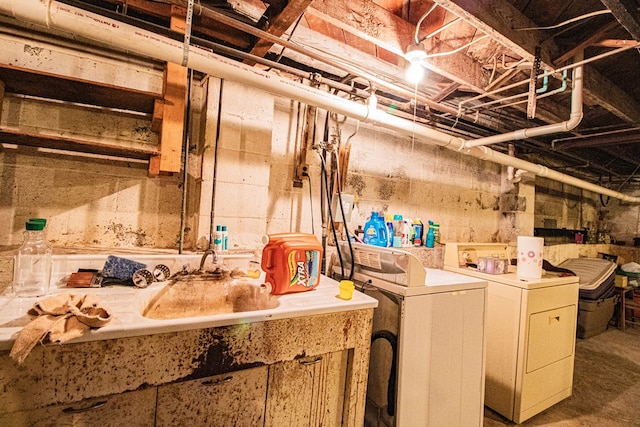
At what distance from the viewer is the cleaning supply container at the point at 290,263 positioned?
1.46m

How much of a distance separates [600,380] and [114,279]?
4197mm

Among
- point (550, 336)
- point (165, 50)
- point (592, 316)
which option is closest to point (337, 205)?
point (165, 50)

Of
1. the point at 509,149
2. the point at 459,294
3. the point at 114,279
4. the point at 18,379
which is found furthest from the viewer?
the point at 509,149

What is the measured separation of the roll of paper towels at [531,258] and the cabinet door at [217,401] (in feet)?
7.00

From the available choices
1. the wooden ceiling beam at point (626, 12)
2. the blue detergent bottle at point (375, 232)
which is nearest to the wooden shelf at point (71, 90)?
the blue detergent bottle at point (375, 232)

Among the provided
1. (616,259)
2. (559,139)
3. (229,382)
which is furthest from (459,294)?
(616,259)

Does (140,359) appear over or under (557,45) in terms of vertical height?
under

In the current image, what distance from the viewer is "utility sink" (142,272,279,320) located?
57.6 inches

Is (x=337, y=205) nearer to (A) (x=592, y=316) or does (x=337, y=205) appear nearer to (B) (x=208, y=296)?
(B) (x=208, y=296)

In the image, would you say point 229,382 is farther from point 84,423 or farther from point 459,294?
point 459,294

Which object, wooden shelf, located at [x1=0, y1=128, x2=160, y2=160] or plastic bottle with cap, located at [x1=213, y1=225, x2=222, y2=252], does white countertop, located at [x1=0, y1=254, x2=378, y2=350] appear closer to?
plastic bottle with cap, located at [x1=213, y1=225, x2=222, y2=252]

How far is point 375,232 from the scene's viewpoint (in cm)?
242

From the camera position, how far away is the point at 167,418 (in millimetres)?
1030

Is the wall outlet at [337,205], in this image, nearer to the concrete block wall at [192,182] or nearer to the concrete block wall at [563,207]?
Result: the concrete block wall at [192,182]
